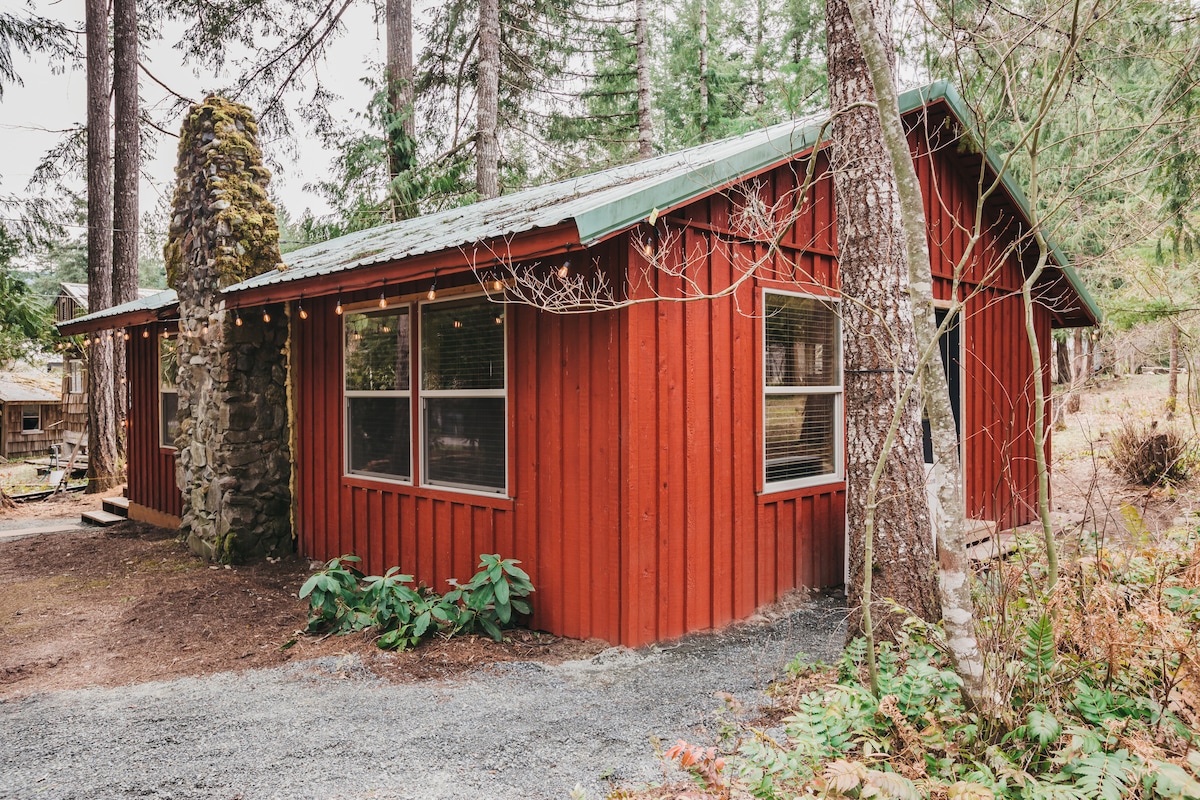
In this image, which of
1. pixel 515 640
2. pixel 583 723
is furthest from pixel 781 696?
pixel 515 640

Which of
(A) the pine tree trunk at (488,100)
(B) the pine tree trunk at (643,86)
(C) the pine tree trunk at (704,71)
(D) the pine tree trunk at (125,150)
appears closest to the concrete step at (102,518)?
(D) the pine tree trunk at (125,150)

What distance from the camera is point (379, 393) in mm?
6062

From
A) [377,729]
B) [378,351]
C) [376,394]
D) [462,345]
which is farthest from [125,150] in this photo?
[377,729]

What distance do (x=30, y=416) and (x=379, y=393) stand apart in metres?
23.4

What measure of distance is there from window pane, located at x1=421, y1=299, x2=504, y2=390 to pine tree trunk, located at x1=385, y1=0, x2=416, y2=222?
27.1ft

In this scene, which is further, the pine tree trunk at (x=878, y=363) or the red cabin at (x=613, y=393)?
the red cabin at (x=613, y=393)

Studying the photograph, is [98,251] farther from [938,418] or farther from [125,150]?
[938,418]

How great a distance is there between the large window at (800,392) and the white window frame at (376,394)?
275 cm

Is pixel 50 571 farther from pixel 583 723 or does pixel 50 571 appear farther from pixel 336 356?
pixel 583 723

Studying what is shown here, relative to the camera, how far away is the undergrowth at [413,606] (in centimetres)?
454

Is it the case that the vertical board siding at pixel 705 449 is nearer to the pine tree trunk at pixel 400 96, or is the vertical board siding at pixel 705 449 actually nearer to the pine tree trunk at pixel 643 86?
the pine tree trunk at pixel 643 86

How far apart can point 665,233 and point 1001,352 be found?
16.8 feet

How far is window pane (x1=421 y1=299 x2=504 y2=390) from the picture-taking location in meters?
5.09

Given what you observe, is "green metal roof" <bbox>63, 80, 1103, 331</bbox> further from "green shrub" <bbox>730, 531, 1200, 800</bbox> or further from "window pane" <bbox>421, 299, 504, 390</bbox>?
"green shrub" <bbox>730, 531, 1200, 800</bbox>
